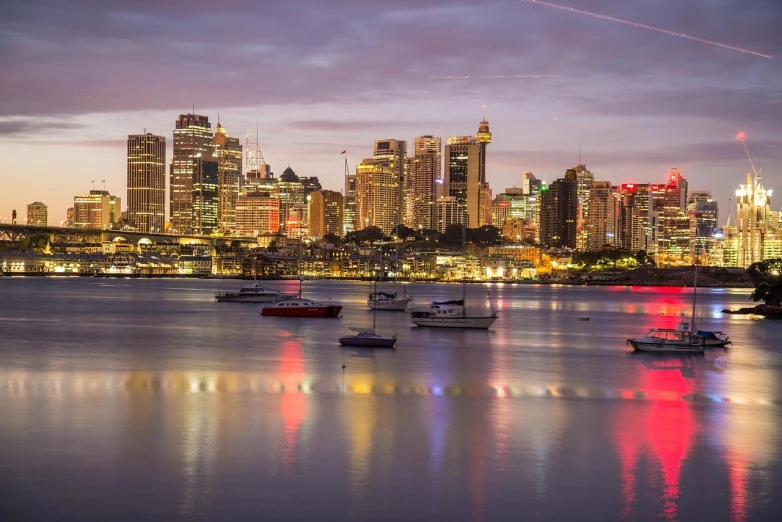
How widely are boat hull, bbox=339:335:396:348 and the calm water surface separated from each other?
2.72 feet

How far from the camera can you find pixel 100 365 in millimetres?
38875

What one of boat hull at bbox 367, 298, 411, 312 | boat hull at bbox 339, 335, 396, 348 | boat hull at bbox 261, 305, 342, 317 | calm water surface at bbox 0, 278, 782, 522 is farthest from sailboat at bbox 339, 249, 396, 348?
boat hull at bbox 367, 298, 411, 312

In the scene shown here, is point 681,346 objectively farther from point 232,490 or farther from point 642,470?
point 232,490

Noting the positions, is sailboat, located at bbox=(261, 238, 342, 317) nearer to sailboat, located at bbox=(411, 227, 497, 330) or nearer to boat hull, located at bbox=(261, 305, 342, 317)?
boat hull, located at bbox=(261, 305, 342, 317)

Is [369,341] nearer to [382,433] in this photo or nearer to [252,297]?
[382,433]

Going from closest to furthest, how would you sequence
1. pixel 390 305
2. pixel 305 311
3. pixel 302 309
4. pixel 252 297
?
pixel 305 311 → pixel 302 309 → pixel 390 305 → pixel 252 297

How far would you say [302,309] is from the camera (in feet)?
237

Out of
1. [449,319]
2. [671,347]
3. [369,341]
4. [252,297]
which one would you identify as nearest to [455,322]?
[449,319]

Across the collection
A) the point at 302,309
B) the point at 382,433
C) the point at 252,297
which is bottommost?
the point at 382,433

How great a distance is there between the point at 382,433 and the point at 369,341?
22.8m

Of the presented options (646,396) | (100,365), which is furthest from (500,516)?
(100,365)

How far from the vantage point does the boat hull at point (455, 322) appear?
199ft

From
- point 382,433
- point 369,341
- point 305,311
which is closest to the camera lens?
point 382,433

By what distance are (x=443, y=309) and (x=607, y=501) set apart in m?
44.6
